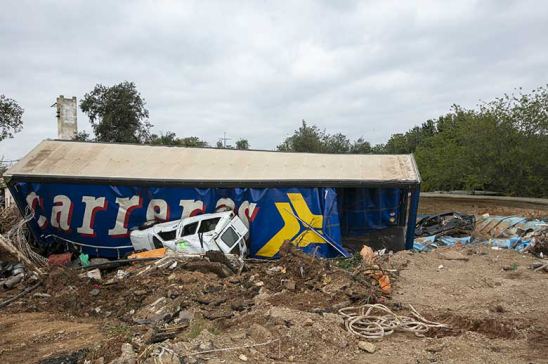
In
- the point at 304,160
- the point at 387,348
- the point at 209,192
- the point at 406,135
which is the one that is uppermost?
the point at 406,135

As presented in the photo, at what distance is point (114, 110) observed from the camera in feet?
99.0

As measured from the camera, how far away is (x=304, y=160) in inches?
564

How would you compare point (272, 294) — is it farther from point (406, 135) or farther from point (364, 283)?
point (406, 135)

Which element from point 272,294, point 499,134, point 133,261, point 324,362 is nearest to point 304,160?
point 133,261

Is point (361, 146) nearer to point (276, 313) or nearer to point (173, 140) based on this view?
point (173, 140)

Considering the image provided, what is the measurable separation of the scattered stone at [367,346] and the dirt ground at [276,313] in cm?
5

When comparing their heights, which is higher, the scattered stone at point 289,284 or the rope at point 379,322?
the scattered stone at point 289,284

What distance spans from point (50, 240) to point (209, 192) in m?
4.74

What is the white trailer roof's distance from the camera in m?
12.4

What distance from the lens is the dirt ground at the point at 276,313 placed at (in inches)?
201

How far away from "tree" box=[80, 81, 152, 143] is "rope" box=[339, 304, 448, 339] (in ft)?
87.9

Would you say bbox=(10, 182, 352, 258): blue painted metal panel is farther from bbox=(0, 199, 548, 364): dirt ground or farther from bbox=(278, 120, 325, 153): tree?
bbox=(278, 120, 325, 153): tree

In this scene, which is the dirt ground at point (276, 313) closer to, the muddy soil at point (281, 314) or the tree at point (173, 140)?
the muddy soil at point (281, 314)

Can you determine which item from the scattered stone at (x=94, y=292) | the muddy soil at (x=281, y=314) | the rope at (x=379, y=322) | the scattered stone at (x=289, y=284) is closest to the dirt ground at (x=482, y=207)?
the muddy soil at (x=281, y=314)
